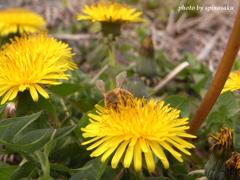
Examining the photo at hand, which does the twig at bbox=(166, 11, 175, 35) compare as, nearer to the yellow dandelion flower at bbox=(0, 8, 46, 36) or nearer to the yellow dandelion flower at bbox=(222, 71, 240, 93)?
the yellow dandelion flower at bbox=(0, 8, 46, 36)

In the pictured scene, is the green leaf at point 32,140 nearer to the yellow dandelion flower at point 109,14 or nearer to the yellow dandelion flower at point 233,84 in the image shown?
the yellow dandelion flower at point 233,84

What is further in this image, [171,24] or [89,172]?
[171,24]

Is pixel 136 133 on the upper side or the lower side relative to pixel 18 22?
lower

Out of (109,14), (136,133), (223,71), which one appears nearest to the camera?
(136,133)

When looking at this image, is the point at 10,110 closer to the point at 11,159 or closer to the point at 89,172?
the point at 11,159

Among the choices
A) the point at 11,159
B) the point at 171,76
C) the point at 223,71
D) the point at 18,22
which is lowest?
the point at 11,159

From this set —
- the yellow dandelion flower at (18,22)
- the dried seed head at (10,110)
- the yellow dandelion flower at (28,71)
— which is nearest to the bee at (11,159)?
the dried seed head at (10,110)

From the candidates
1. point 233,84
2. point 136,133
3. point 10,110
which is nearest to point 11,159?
point 10,110
